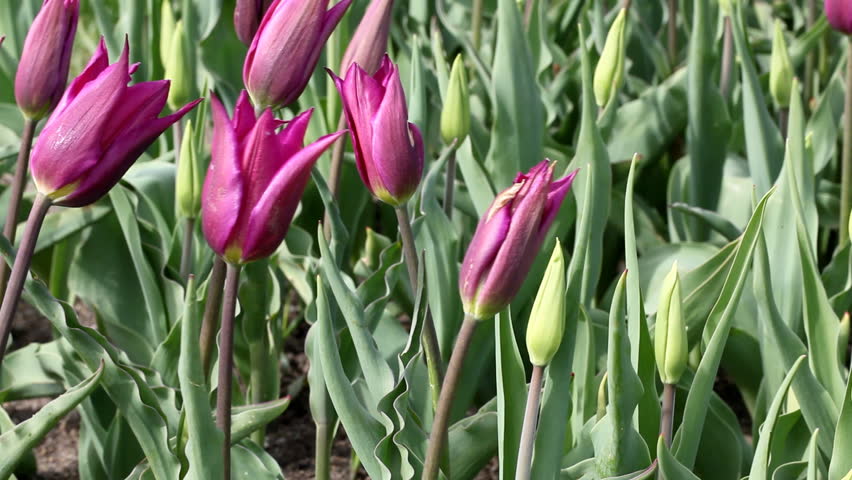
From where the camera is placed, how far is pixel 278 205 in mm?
783

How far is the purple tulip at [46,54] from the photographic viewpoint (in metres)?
0.95

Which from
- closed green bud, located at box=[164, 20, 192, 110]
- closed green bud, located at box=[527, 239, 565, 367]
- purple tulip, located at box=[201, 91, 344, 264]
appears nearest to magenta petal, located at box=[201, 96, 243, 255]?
purple tulip, located at box=[201, 91, 344, 264]

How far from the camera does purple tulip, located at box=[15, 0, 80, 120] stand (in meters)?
0.95

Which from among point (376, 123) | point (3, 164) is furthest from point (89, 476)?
point (376, 123)

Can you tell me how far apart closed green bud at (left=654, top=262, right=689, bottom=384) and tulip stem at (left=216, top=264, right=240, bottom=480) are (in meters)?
0.33

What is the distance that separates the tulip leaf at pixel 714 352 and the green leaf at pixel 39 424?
0.49 m

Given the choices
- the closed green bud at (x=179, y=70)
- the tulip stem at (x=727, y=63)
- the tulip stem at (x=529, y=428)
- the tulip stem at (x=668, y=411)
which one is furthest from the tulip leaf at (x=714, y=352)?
the tulip stem at (x=727, y=63)

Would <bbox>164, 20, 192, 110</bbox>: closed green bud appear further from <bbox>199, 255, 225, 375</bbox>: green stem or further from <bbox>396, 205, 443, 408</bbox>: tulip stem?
<bbox>396, 205, 443, 408</bbox>: tulip stem

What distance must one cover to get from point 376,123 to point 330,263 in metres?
0.14

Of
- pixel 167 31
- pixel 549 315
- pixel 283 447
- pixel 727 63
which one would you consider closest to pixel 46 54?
pixel 549 315

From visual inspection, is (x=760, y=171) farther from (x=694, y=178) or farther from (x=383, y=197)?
(x=383, y=197)

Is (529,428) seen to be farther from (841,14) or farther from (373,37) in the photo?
(841,14)

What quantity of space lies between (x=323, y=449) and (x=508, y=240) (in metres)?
0.51

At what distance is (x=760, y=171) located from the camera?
1.51m
